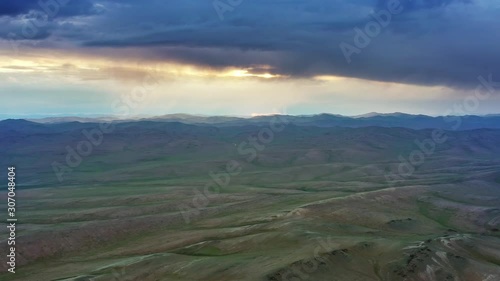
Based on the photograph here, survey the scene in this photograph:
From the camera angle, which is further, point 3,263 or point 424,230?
point 424,230

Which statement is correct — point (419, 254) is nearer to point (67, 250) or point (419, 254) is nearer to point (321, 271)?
point (321, 271)

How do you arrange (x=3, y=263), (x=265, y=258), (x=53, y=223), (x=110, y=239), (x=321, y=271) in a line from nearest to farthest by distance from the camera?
(x=321, y=271) < (x=265, y=258) < (x=3, y=263) < (x=110, y=239) < (x=53, y=223)

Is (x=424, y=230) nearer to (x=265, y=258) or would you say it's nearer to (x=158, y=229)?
(x=265, y=258)

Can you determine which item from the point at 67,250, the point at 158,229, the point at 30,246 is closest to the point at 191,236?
the point at 158,229

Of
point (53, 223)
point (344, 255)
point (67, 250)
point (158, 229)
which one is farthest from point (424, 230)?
point (53, 223)

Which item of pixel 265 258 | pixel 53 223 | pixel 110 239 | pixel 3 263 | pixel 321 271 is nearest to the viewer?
pixel 321 271

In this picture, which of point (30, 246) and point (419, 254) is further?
point (30, 246)

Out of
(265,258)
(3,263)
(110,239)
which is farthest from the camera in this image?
(110,239)

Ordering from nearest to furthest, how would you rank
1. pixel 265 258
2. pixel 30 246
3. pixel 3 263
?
pixel 265 258 < pixel 3 263 < pixel 30 246
